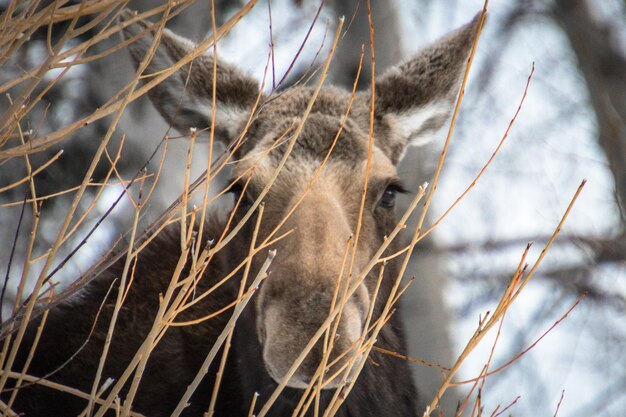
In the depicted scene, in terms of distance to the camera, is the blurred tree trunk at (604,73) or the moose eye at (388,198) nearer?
the moose eye at (388,198)

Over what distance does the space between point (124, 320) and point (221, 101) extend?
5.21 feet

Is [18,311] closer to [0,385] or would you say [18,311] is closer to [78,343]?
[0,385]

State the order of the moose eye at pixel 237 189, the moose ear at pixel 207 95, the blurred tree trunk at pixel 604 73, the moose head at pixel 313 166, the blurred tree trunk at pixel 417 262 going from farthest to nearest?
the blurred tree trunk at pixel 417 262, the blurred tree trunk at pixel 604 73, the moose ear at pixel 207 95, the moose eye at pixel 237 189, the moose head at pixel 313 166

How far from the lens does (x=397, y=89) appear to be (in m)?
5.45

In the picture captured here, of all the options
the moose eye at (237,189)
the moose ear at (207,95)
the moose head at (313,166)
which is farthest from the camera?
the moose ear at (207,95)

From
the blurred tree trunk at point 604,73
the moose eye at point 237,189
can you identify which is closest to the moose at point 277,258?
the moose eye at point 237,189

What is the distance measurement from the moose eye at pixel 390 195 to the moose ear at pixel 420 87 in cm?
58

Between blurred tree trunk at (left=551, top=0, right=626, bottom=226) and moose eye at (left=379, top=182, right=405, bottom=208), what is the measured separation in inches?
95.9

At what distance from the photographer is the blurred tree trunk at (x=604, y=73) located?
6461mm

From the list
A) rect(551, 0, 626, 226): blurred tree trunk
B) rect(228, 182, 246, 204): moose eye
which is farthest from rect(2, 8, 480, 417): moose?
rect(551, 0, 626, 226): blurred tree trunk

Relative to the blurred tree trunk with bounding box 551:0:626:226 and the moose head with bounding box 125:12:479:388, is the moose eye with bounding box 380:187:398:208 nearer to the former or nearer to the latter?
the moose head with bounding box 125:12:479:388

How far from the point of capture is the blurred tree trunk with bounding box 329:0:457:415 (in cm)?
738

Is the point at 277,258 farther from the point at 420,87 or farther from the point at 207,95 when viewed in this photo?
the point at 420,87

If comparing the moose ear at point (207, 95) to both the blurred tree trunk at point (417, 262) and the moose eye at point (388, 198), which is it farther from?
the blurred tree trunk at point (417, 262)
